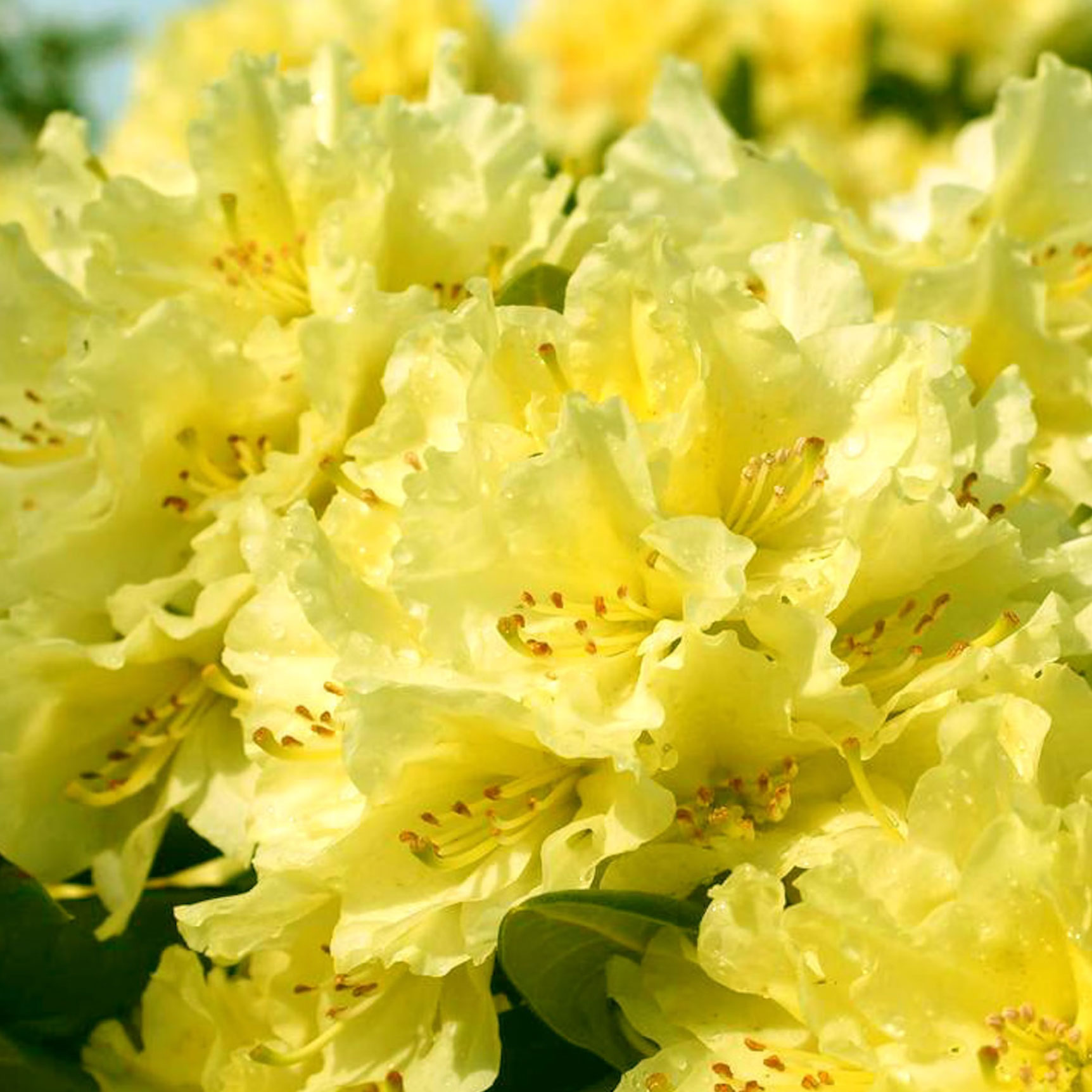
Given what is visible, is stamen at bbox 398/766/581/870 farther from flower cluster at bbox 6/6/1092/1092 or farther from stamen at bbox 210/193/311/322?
stamen at bbox 210/193/311/322

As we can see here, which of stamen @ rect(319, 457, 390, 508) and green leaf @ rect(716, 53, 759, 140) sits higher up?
stamen @ rect(319, 457, 390, 508)

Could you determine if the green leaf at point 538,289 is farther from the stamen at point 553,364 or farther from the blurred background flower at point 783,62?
the blurred background flower at point 783,62

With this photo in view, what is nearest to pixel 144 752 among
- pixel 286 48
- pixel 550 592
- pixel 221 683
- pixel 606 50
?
pixel 221 683

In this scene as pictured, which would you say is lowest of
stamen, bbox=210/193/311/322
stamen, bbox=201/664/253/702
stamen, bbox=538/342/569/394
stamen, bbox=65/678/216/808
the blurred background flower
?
the blurred background flower

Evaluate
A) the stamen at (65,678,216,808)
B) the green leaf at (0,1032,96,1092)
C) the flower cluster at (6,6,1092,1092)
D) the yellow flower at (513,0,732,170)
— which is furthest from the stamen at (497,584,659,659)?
the yellow flower at (513,0,732,170)

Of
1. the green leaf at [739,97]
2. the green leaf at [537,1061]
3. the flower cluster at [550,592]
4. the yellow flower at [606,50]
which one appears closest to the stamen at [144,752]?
the flower cluster at [550,592]

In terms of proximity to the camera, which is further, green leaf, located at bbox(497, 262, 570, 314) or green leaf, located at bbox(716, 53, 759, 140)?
green leaf, located at bbox(716, 53, 759, 140)

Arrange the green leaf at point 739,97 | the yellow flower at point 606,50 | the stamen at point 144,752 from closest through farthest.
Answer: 1. the stamen at point 144,752
2. the green leaf at point 739,97
3. the yellow flower at point 606,50

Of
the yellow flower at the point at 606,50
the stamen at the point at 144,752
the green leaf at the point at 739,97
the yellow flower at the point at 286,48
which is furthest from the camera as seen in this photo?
the yellow flower at the point at 606,50
